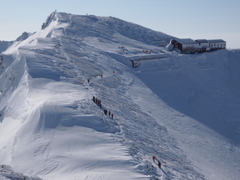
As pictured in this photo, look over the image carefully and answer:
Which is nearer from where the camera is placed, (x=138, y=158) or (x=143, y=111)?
(x=138, y=158)

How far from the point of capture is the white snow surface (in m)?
14.5

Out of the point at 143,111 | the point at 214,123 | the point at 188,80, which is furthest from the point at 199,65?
the point at 143,111

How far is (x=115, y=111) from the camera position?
80.7 ft

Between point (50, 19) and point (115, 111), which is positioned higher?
point (50, 19)

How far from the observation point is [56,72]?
29.3m

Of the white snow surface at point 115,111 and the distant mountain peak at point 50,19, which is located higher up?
the distant mountain peak at point 50,19

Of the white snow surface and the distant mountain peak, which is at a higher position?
the distant mountain peak

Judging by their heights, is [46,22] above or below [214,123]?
above

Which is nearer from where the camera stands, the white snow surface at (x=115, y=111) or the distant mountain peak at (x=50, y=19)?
the white snow surface at (x=115, y=111)

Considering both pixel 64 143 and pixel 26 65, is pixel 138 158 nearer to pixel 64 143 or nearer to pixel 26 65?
pixel 64 143

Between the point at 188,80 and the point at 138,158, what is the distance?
28512mm

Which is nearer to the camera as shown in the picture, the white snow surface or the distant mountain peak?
the white snow surface

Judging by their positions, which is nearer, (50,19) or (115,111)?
(115,111)

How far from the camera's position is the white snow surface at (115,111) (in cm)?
1454
